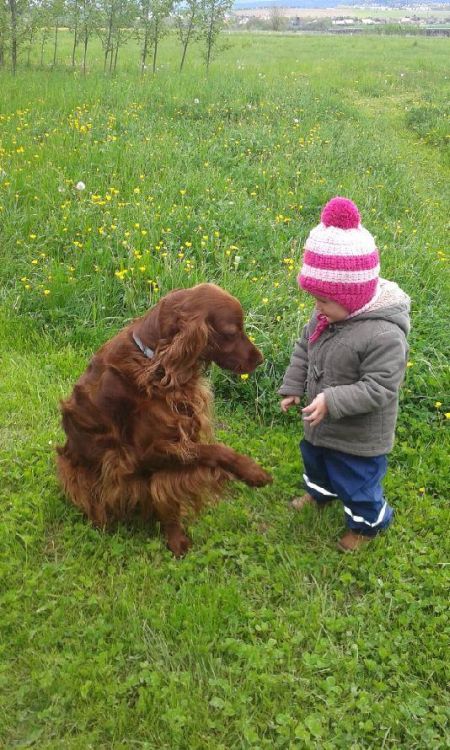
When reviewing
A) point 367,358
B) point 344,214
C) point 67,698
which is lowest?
point 67,698

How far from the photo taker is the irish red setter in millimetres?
2568

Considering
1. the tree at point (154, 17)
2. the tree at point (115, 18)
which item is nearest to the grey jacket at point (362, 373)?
the tree at point (115, 18)

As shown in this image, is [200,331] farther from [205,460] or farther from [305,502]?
[305,502]

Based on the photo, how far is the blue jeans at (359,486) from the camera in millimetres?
2740

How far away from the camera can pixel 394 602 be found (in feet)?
8.54

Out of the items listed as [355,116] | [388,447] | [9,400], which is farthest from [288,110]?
[388,447]

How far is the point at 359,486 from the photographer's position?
9.02 ft

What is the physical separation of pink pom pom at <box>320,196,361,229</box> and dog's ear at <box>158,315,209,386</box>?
630mm

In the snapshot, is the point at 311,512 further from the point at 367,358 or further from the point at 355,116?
the point at 355,116

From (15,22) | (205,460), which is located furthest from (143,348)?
(15,22)

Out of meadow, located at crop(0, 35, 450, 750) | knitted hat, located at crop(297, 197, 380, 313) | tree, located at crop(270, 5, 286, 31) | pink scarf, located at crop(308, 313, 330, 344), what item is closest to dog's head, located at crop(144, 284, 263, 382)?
pink scarf, located at crop(308, 313, 330, 344)

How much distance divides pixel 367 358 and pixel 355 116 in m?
9.86

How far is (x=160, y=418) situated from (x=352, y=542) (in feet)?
3.50

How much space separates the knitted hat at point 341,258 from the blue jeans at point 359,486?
28.9 inches
